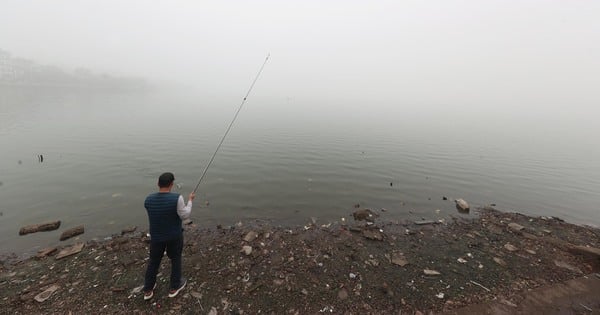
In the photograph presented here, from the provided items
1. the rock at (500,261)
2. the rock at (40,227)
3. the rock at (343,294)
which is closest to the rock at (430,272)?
the rock at (500,261)

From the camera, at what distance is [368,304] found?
6.60m

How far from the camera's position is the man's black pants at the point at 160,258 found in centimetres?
606

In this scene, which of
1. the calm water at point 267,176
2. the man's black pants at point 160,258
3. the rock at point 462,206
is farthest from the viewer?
the rock at point 462,206

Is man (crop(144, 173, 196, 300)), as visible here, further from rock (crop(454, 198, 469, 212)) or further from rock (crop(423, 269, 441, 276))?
rock (crop(454, 198, 469, 212))

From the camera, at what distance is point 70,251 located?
875 cm

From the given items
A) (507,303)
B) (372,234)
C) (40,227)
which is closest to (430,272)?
(507,303)

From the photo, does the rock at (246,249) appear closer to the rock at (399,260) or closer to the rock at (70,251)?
the rock at (399,260)

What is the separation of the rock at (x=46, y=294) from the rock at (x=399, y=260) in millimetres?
9770

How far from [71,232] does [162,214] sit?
7.80 meters

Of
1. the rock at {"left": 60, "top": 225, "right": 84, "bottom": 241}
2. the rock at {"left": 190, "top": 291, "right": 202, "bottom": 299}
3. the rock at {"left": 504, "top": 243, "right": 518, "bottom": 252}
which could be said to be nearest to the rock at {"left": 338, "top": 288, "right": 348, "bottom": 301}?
the rock at {"left": 190, "top": 291, "right": 202, "bottom": 299}

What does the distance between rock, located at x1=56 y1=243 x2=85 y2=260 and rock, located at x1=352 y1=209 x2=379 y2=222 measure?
11.1m

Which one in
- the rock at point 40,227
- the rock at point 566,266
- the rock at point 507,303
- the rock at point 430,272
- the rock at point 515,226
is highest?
the rock at point 515,226

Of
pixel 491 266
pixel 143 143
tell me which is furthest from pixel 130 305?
pixel 143 143

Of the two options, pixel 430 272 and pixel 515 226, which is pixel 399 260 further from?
pixel 515 226
